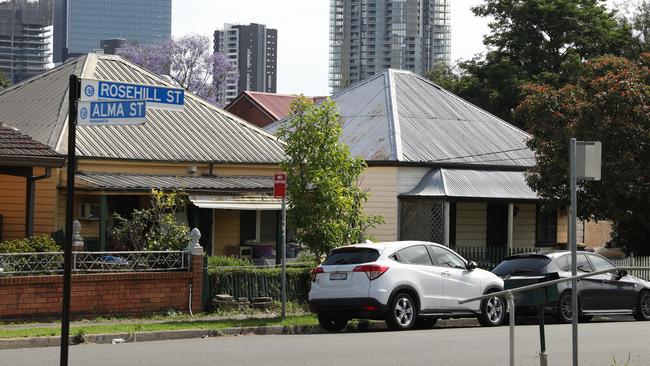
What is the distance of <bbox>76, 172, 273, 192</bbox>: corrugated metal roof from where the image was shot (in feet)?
87.4

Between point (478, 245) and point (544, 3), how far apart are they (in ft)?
72.6

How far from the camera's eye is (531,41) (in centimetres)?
5628

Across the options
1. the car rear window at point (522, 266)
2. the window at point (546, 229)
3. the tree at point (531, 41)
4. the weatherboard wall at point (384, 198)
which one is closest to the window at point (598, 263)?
the car rear window at point (522, 266)

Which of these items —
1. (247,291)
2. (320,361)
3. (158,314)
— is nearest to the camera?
(320,361)

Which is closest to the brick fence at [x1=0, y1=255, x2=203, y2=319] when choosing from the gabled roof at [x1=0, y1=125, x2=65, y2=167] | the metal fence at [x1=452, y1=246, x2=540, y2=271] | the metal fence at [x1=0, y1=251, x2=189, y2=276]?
the metal fence at [x1=0, y1=251, x2=189, y2=276]

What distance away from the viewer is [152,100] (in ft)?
35.5

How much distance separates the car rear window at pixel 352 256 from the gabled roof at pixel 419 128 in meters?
12.8

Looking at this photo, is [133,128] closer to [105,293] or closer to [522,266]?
[105,293]

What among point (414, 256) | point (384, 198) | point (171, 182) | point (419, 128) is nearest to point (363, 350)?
point (414, 256)

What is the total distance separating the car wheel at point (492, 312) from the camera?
21.2m

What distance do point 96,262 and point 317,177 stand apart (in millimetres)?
4506

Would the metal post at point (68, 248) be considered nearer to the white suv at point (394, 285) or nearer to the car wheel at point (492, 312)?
the white suv at point (394, 285)

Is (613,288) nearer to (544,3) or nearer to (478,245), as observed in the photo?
(478,245)

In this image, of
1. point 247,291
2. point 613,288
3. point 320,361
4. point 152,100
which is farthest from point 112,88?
point 613,288
